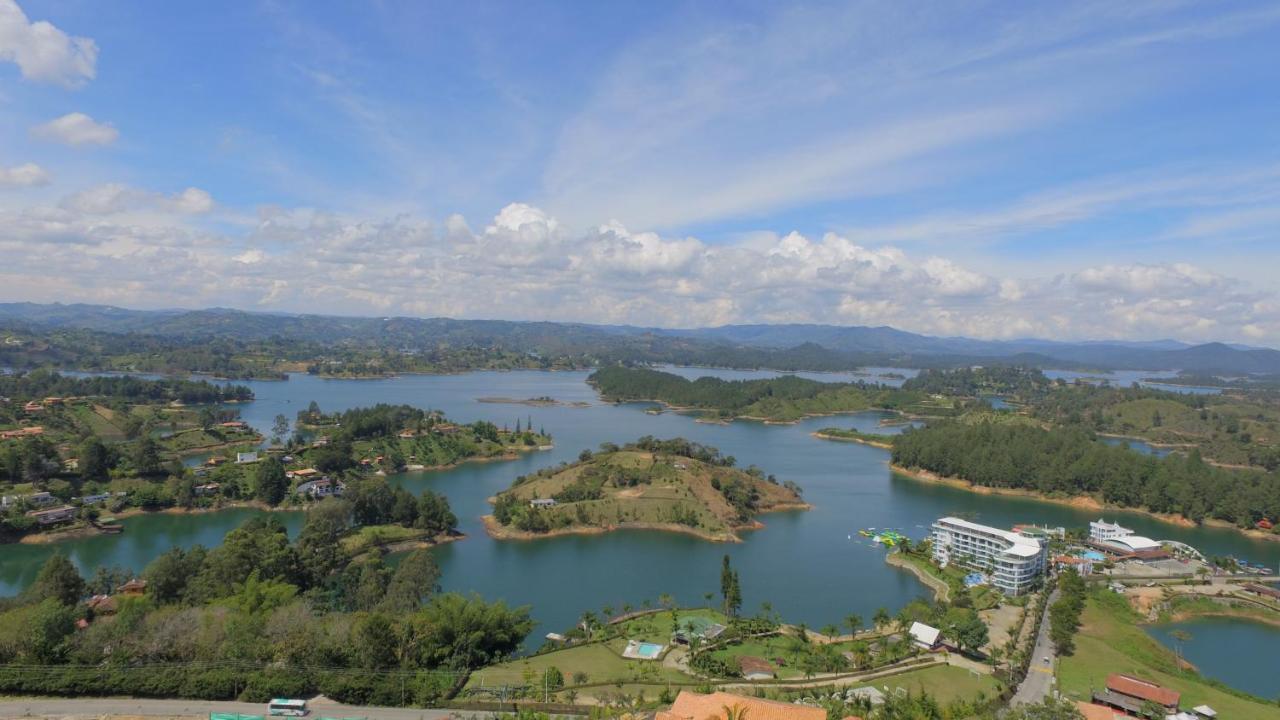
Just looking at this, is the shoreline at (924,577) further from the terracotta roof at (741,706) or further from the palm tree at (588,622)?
the terracotta roof at (741,706)

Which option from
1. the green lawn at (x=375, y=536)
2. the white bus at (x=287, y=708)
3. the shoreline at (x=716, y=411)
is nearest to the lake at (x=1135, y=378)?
the shoreline at (x=716, y=411)

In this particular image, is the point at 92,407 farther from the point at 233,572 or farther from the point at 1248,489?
the point at 1248,489

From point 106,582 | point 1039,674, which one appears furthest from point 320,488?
point 1039,674

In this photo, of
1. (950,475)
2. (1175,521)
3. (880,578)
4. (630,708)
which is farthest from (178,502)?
(1175,521)

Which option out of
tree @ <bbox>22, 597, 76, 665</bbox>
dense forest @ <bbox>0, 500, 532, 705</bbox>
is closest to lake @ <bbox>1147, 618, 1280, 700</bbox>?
dense forest @ <bbox>0, 500, 532, 705</bbox>

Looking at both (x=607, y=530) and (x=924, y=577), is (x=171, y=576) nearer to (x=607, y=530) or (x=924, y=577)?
(x=607, y=530)

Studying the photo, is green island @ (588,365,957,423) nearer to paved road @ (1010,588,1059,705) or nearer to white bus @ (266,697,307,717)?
paved road @ (1010,588,1059,705)
